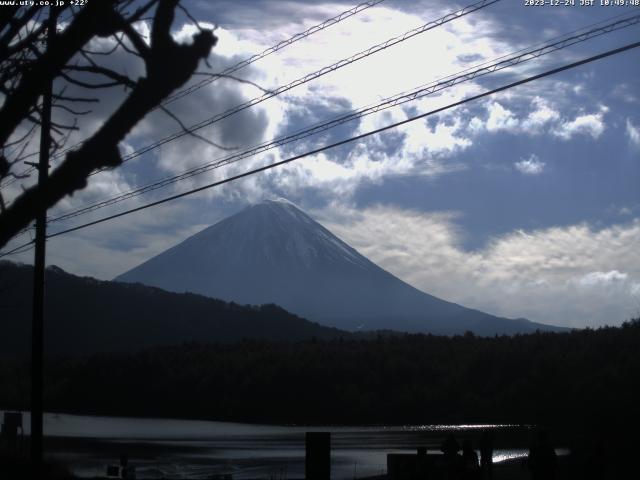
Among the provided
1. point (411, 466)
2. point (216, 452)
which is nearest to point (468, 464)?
point (411, 466)

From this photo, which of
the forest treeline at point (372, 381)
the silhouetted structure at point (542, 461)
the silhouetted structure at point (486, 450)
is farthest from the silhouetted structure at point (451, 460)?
the forest treeline at point (372, 381)

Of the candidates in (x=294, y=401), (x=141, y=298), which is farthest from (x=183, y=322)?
(x=294, y=401)

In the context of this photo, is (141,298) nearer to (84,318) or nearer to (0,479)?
(84,318)

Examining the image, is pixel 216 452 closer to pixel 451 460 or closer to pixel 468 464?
pixel 451 460

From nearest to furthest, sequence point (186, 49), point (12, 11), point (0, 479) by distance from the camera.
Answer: point (186, 49)
point (12, 11)
point (0, 479)

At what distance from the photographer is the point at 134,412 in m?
89.0

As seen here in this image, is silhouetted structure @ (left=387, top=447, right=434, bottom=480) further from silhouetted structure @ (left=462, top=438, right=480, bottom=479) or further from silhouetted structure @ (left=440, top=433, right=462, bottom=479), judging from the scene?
silhouetted structure @ (left=462, top=438, right=480, bottom=479)

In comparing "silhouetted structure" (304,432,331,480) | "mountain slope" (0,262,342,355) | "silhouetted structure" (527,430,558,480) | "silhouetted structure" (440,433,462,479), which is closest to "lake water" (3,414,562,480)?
"silhouetted structure" (440,433,462,479)

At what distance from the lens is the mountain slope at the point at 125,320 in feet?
467

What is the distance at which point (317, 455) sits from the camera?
1398 cm

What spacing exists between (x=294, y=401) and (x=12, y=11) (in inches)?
2938

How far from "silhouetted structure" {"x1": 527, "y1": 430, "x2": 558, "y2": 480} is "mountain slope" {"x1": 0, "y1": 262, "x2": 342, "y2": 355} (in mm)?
127600

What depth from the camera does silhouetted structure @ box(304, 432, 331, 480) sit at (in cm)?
1393

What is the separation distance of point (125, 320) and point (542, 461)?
141854 millimetres
